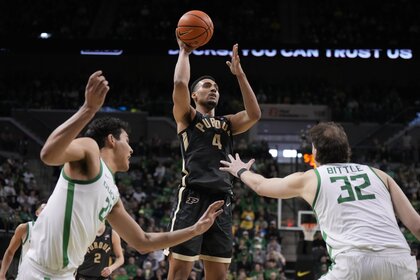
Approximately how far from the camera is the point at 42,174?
21.3 meters

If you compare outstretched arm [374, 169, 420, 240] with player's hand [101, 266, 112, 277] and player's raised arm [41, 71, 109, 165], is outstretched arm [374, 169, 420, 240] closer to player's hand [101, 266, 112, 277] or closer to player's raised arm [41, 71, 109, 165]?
player's raised arm [41, 71, 109, 165]

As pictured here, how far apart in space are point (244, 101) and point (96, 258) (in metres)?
3.25

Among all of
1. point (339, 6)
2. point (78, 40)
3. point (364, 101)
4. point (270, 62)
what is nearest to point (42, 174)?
point (78, 40)

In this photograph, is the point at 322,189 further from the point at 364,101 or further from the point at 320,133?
the point at 364,101

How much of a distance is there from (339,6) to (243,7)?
4.22m

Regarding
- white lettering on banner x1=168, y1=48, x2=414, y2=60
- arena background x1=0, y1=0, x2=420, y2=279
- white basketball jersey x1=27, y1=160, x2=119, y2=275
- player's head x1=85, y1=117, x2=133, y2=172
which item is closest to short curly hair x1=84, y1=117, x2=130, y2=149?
player's head x1=85, y1=117, x2=133, y2=172

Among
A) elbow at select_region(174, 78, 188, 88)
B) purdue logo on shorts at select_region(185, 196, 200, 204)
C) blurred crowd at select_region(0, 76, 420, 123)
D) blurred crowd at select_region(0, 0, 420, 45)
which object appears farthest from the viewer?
blurred crowd at select_region(0, 0, 420, 45)

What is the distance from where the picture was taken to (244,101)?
6527mm

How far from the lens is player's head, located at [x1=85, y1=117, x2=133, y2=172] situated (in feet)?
14.4

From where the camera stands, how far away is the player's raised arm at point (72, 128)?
3588mm

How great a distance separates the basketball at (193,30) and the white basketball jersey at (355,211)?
91.5 inches

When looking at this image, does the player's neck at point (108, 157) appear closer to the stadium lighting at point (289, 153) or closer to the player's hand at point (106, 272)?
the player's hand at point (106, 272)

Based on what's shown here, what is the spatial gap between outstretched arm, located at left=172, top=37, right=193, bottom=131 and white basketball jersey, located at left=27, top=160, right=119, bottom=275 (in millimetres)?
2081

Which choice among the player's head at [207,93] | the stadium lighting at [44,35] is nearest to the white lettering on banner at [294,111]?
the stadium lighting at [44,35]
